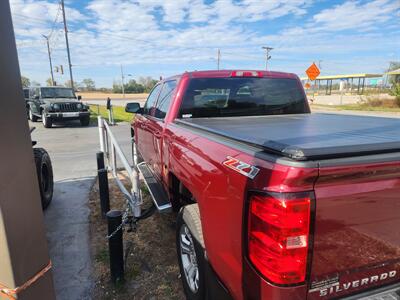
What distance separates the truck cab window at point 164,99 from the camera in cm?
380

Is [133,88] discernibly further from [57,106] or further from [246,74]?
[246,74]

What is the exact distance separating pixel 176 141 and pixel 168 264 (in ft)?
4.53

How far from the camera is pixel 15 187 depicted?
135cm

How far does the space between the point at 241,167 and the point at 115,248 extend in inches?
71.9

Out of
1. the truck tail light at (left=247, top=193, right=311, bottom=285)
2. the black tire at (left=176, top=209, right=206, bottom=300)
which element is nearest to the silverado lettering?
the truck tail light at (left=247, top=193, right=311, bottom=285)

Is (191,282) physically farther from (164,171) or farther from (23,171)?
(23,171)

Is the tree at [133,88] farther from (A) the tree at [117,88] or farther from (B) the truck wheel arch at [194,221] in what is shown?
(B) the truck wheel arch at [194,221]

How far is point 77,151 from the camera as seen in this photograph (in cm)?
920

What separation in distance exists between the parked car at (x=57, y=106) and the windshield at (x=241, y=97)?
1266 centimetres

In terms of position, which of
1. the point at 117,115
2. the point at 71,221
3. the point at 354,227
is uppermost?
the point at 354,227

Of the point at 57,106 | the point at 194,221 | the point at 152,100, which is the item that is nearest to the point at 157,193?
the point at 194,221

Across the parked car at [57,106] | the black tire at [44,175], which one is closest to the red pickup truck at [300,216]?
the black tire at [44,175]

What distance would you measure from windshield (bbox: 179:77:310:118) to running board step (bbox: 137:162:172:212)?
36.1 inches

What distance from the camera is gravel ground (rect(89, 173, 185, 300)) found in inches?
112
